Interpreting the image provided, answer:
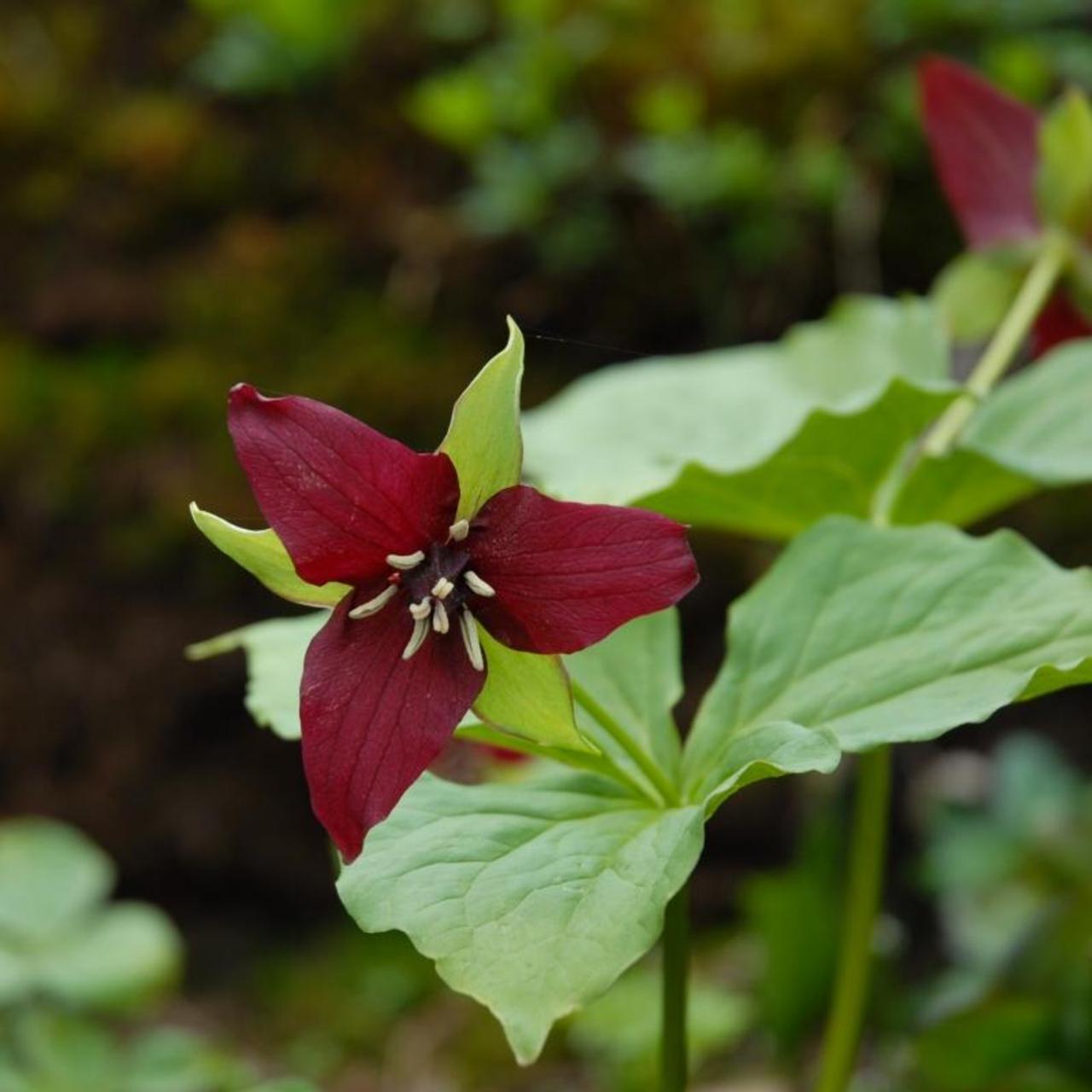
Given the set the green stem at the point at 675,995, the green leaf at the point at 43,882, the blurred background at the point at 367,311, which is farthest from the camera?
the blurred background at the point at 367,311

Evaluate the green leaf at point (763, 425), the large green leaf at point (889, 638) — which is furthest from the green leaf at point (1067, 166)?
the large green leaf at point (889, 638)

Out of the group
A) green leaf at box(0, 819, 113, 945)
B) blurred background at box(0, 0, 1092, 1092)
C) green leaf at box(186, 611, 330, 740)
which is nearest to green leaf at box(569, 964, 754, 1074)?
blurred background at box(0, 0, 1092, 1092)

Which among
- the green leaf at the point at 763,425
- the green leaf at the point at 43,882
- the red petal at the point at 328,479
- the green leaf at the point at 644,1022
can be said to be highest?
the red petal at the point at 328,479

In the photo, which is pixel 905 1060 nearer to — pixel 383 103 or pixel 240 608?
pixel 240 608

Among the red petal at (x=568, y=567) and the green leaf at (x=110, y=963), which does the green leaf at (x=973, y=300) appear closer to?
the red petal at (x=568, y=567)

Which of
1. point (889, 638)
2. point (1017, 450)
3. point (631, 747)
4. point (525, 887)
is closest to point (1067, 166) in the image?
point (1017, 450)

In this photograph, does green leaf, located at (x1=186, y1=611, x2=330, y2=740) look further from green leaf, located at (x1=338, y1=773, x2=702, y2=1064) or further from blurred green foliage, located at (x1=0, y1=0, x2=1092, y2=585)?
blurred green foliage, located at (x1=0, y1=0, x2=1092, y2=585)
